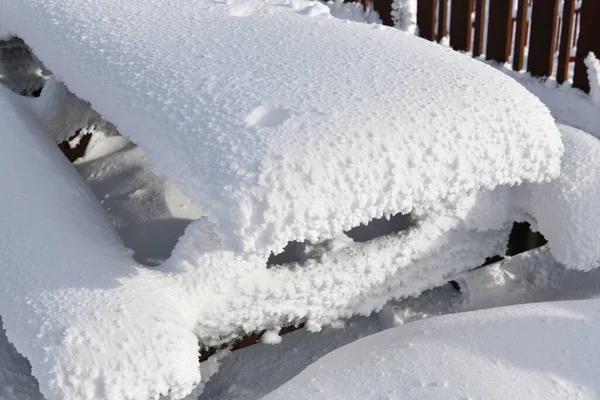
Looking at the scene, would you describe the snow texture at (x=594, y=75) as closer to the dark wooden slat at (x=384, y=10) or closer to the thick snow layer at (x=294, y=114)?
the thick snow layer at (x=294, y=114)

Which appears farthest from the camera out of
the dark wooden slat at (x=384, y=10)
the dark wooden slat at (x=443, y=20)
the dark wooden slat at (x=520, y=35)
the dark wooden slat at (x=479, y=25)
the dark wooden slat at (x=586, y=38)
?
the dark wooden slat at (x=384, y=10)

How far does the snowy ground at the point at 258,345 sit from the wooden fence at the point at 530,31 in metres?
0.92

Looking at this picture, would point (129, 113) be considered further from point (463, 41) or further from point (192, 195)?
point (463, 41)

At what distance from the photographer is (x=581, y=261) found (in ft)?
5.82

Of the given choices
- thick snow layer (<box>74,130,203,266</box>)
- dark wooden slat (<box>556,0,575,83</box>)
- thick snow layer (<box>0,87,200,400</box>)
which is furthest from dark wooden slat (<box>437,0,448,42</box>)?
thick snow layer (<box>0,87,200,400</box>)

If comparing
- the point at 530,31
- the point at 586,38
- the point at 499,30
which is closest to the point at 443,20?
the point at 499,30

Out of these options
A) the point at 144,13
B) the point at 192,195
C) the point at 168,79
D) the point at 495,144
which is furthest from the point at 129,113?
the point at 495,144

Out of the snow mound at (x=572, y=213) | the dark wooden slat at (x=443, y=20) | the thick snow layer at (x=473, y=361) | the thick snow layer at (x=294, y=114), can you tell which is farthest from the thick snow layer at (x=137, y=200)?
the dark wooden slat at (x=443, y=20)

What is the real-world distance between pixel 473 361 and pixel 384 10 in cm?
239

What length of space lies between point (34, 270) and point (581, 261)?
1.32 meters

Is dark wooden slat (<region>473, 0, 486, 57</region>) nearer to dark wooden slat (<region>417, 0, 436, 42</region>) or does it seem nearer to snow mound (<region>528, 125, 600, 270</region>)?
dark wooden slat (<region>417, 0, 436, 42</region>)

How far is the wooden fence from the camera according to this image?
2576 millimetres

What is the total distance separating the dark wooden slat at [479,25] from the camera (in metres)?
2.96

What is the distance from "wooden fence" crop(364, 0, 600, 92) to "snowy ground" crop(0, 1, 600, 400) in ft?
3.03
